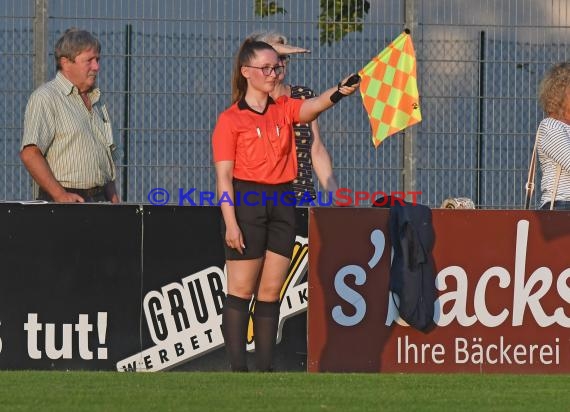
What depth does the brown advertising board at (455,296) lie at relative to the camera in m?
8.89

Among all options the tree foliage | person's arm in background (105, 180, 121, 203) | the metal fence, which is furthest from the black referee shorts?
the tree foliage

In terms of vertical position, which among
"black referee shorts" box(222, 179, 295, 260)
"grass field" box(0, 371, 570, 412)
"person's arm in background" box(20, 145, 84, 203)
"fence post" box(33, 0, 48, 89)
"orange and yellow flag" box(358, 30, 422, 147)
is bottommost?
"grass field" box(0, 371, 570, 412)

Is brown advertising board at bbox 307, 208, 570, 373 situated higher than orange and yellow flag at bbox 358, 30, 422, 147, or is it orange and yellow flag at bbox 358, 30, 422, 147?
orange and yellow flag at bbox 358, 30, 422, 147

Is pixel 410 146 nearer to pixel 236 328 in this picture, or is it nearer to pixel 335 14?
pixel 335 14

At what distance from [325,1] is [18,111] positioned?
89.8 inches

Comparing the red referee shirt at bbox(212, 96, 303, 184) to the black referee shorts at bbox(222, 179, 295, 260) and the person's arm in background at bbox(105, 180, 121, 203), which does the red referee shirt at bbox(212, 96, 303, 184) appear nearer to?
the black referee shorts at bbox(222, 179, 295, 260)

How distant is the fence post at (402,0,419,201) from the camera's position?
1058 cm

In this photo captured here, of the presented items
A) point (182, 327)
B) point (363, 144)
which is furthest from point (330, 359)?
point (363, 144)

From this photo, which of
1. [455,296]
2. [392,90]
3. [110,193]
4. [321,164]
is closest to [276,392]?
[455,296]

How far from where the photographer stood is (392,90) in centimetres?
925

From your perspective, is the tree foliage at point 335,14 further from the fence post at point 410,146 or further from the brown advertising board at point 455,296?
the brown advertising board at point 455,296

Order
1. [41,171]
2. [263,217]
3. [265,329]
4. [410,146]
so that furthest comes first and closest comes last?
[410,146], [41,171], [265,329], [263,217]

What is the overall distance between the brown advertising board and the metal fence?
1.68 m

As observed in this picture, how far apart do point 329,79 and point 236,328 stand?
319 cm
